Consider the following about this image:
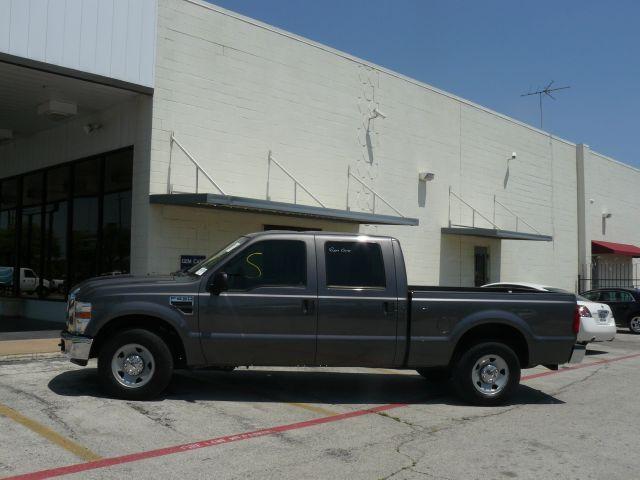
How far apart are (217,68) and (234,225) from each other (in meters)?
3.52

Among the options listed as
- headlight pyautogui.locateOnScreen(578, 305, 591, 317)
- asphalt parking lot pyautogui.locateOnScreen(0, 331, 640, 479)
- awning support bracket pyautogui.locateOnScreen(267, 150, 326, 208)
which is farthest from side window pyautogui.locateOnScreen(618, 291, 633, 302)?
asphalt parking lot pyautogui.locateOnScreen(0, 331, 640, 479)

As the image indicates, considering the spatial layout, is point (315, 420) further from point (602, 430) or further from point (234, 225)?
point (234, 225)

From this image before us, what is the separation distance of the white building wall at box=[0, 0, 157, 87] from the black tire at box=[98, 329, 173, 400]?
6596mm

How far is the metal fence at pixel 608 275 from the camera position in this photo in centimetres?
2856

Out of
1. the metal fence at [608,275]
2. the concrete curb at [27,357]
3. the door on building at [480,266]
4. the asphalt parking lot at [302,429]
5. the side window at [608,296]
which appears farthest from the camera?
the metal fence at [608,275]

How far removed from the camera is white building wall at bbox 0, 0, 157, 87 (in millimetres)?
11508

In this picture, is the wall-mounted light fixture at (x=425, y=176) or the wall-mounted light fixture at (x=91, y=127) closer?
the wall-mounted light fixture at (x=91, y=127)

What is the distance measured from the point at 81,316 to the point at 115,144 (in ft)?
25.0

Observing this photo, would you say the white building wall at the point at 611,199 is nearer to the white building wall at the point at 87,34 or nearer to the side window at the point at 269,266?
the white building wall at the point at 87,34

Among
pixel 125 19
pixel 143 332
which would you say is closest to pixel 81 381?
pixel 143 332

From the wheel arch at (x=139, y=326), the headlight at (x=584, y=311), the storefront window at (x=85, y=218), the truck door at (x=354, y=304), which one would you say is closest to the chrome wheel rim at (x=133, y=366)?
the wheel arch at (x=139, y=326)

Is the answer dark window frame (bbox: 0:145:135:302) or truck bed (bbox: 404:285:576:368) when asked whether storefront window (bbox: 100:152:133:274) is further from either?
truck bed (bbox: 404:285:576:368)

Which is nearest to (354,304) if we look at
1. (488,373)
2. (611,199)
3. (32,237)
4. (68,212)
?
(488,373)

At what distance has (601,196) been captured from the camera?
30.6 meters
